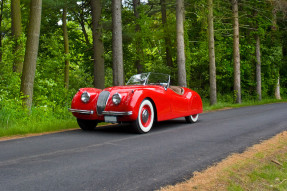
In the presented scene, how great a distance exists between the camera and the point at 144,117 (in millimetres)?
6523

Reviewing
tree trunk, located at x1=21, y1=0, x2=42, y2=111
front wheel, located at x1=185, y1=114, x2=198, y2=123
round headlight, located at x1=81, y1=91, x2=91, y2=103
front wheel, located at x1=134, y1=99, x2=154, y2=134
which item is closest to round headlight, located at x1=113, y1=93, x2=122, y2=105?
front wheel, located at x1=134, y1=99, x2=154, y2=134

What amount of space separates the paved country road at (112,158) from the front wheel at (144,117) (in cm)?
23

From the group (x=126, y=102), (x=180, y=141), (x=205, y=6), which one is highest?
(x=205, y=6)

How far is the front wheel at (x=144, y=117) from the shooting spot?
6.36 meters

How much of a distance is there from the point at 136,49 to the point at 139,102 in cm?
1499

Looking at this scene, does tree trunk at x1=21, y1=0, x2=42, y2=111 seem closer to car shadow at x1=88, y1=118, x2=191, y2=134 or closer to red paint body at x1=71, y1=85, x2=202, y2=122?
red paint body at x1=71, y1=85, x2=202, y2=122

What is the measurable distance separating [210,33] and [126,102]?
12.4m

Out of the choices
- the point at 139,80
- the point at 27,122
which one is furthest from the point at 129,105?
the point at 27,122

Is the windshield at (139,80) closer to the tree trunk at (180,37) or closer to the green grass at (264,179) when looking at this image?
the green grass at (264,179)

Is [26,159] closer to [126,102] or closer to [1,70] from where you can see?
[126,102]

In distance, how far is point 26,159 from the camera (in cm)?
406

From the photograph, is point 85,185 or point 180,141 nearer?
point 85,185

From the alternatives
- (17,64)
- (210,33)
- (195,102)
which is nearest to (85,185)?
(195,102)

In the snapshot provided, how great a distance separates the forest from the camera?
9.52 m
